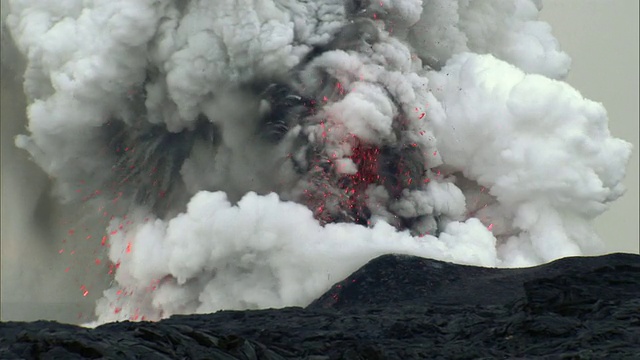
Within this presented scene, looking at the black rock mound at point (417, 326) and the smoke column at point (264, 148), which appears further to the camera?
the smoke column at point (264, 148)

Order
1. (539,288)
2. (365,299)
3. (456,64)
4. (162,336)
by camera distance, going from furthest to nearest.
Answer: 1. (456,64)
2. (365,299)
3. (539,288)
4. (162,336)

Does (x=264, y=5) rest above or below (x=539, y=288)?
above

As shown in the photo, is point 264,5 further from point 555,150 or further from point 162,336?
point 162,336

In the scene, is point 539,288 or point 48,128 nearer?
point 539,288

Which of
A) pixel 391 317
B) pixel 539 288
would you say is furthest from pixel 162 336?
pixel 539 288

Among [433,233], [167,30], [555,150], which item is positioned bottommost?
[433,233]

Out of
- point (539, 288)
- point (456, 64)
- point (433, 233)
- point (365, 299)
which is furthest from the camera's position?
point (456, 64)

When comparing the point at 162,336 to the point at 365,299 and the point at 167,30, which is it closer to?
the point at 365,299

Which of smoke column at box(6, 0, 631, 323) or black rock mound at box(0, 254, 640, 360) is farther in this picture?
smoke column at box(6, 0, 631, 323)
